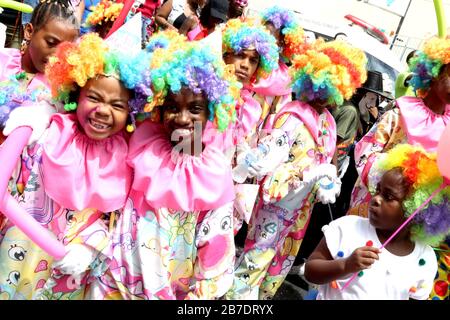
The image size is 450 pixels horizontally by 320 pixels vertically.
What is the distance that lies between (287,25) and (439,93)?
52.3 inches

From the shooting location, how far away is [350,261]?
7.20ft

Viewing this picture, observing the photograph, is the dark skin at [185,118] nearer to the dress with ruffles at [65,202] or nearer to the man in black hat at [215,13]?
the dress with ruffles at [65,202]

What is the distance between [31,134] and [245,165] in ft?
4.28

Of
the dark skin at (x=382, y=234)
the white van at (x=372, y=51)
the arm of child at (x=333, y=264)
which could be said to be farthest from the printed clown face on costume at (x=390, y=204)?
the white van at (x=372, y=51)

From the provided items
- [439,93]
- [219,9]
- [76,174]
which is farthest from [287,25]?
[76,174]

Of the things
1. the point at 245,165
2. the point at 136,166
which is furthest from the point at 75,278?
the point at 245,165

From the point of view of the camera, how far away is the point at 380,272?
2.33m

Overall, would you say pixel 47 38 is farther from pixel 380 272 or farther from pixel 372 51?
pixel 372 51

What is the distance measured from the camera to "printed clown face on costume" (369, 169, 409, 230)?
2.33 meters

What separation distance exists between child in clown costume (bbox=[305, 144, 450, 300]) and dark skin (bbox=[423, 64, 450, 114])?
967 millimetres

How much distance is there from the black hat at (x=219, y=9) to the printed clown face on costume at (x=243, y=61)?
2.63 feet

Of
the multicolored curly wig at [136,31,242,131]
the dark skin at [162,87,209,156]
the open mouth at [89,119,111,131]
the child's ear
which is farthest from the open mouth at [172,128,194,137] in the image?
the child's ear

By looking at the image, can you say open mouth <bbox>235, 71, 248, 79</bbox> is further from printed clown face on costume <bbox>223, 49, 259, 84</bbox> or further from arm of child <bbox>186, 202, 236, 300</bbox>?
arm of child <bbox>186, 202, 236, 300</bbox>

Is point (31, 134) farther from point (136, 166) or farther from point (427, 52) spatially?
point (427, 52)
